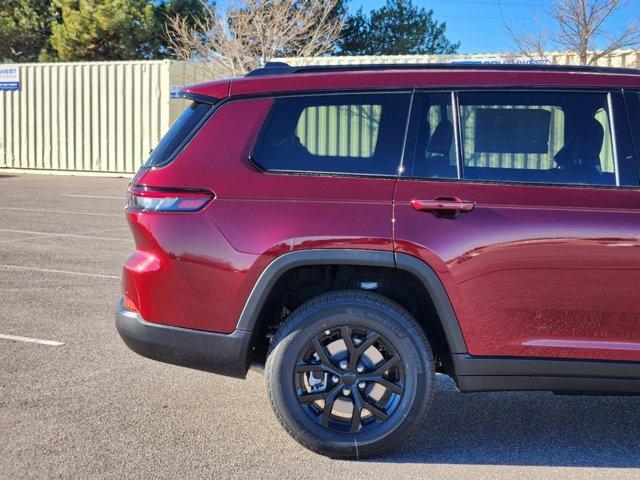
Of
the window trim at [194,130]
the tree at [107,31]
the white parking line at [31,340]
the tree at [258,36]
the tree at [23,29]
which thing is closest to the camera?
the window trim at [194,130]

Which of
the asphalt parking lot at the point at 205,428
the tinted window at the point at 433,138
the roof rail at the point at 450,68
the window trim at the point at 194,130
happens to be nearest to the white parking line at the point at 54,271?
the asphalt parking lot at the point at 205,428

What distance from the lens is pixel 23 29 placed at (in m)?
40.3

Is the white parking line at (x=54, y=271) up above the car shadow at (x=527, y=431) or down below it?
below

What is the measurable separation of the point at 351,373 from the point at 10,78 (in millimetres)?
25706

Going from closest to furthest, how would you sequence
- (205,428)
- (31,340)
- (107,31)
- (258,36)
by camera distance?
1. (205,428)
2. (31,340)
3. (258,36)
4. (107,31)

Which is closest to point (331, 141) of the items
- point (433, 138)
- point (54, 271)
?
point (433, 138)

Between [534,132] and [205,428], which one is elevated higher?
[534,132]

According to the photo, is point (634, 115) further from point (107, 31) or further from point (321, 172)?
point (107, 31)

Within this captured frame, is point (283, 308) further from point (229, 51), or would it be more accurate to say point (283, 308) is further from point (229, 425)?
point (229, 51)

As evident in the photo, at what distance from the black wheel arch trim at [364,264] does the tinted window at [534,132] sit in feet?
1.80

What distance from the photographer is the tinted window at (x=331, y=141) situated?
3982 mm

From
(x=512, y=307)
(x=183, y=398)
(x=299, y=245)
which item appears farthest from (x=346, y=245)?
(x=183, y=398)

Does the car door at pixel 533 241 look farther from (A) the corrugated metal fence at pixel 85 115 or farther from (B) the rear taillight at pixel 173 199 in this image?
(A) the corrugated metal fence at pixel 85 115

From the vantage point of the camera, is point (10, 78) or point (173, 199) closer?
point (173, 199)
